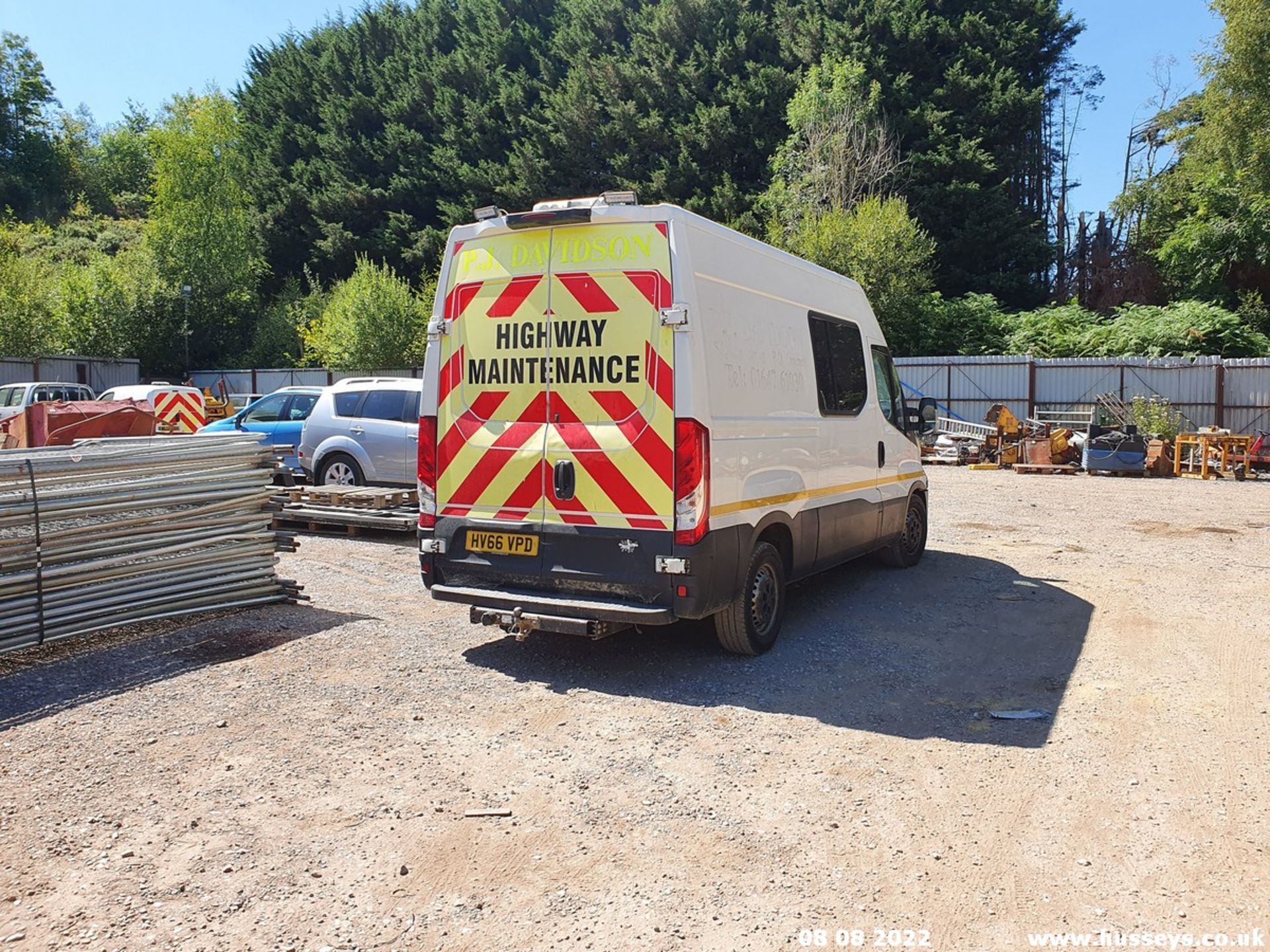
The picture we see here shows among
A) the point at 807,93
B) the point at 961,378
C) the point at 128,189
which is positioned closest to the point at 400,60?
the point at 807,93

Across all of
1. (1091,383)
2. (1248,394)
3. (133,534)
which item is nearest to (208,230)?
(1091,383)

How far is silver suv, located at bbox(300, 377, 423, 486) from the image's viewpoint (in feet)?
38.9

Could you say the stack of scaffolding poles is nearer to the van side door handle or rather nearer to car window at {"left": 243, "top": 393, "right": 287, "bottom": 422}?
the van side door handle

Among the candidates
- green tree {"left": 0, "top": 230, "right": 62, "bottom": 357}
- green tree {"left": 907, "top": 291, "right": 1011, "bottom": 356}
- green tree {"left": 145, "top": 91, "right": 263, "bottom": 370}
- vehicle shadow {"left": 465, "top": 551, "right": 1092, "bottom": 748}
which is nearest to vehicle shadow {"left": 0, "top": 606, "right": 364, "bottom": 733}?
vehicle shadow {"left": 465, "top": 551, "right": 1092, "bottom": 748}

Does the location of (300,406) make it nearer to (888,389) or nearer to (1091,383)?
(888,389)

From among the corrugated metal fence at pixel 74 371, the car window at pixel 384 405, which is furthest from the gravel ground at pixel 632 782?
the corrugated metal fence at pixel 74 371

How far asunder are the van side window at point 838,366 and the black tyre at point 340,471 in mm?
6900

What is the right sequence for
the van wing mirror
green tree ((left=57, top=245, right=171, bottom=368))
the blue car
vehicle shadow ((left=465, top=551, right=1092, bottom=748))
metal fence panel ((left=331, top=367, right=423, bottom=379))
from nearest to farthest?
1. vehicle shadow ((left=465, top=551, right=1092, bottom=748))
2. the van wing mirror
3. the blue car
4. metal fence panel ((left=331, top=367, right=423, bottom=379))
5. green tree ((left=57, top=245, right=171, bottom=368))

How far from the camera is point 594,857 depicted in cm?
358

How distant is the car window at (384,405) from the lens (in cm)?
1198

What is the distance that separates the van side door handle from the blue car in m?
9.72

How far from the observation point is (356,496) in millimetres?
10812

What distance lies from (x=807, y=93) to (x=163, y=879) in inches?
1505
